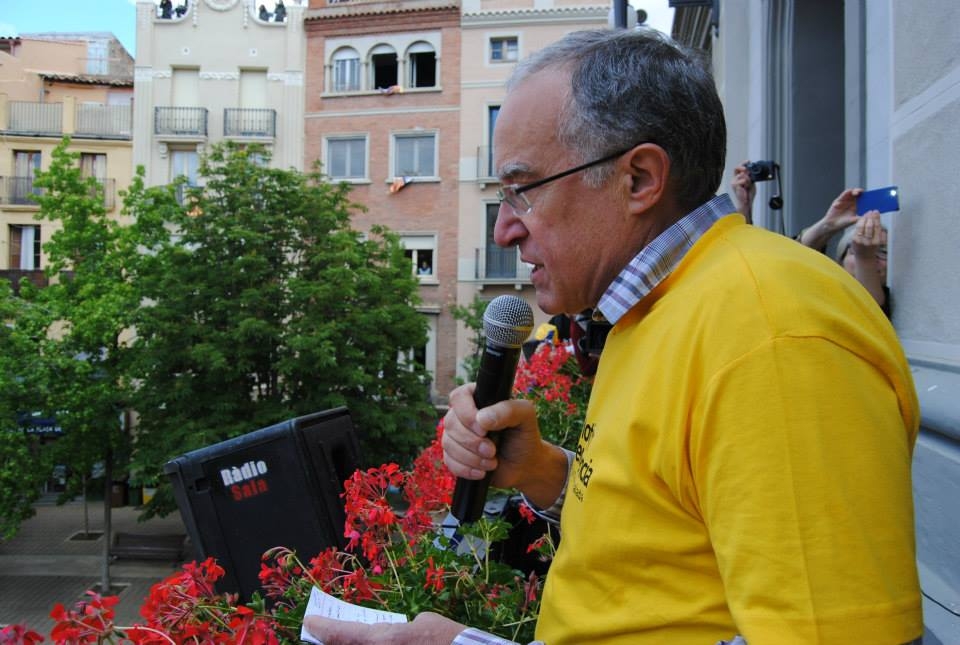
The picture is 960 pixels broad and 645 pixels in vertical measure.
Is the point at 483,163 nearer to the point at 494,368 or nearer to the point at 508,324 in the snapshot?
the point at 508,324

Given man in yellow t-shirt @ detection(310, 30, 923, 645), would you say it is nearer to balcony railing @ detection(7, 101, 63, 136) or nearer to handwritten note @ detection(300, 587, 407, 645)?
handwritten note @ detection(300, 587, 407, 645)

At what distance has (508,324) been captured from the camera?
5.42 feet

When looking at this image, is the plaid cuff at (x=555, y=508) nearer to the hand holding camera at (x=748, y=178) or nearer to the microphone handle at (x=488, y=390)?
the microphone handle at (x=488, y=390)

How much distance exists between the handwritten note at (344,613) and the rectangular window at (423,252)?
2407cm

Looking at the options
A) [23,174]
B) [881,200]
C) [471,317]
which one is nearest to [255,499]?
[881,200]

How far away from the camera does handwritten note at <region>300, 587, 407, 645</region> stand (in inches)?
57.9

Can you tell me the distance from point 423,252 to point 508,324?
80.0 ft

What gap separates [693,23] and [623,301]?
9.45m

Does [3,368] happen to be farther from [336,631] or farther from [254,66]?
[336,631]

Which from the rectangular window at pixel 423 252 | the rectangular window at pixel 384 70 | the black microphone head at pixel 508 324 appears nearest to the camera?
the black microphone head at pixel 508 324

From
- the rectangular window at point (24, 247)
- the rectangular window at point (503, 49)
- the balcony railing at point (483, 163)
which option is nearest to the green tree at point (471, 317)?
A: the balcony railing at point (483, 163)

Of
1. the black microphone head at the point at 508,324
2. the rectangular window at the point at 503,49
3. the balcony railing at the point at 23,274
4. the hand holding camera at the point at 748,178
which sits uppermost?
the rectangular window at the point at 503,49

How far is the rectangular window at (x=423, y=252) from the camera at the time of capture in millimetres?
25578

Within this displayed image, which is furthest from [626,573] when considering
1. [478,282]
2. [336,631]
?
[478,282]
